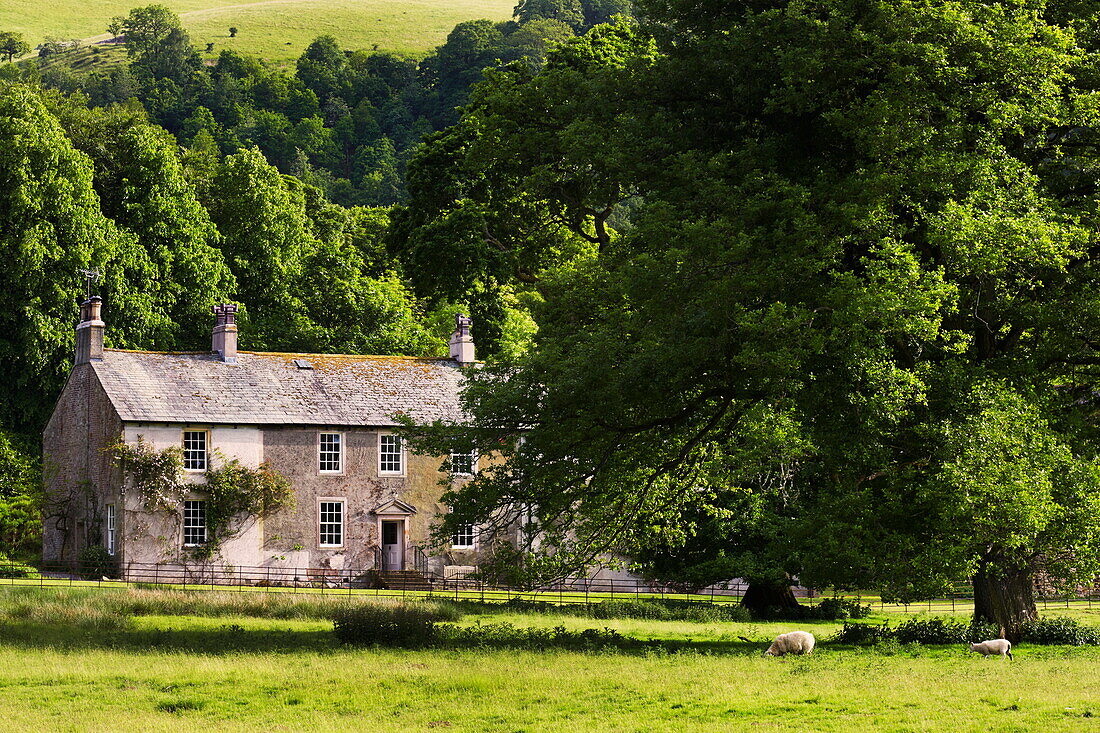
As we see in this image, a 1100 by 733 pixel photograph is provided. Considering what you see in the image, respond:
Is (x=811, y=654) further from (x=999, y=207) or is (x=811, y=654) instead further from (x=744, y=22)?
(x=744, y=22)

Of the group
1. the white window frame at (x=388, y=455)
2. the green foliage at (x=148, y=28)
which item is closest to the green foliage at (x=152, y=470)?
the white window frame at (x=388, y=455)

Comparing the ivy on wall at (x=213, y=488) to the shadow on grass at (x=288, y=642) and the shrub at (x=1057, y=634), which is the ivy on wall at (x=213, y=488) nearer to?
the shadow on grass at (x=288, y=642)

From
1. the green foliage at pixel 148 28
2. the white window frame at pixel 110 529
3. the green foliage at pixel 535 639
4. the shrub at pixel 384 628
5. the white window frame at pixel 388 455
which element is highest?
the green foliage at pixel 148 28

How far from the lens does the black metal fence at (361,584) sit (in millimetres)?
43250

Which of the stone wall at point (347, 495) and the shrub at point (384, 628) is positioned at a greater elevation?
the stone wall at point (347, 495)

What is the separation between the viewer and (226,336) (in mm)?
49625

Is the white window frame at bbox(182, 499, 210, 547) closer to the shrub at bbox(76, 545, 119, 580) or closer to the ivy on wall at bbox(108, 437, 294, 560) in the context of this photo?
the ivy on wall at bbox(108, 437, 294, 560)

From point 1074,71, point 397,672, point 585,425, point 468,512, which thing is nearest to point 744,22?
point 1074,71

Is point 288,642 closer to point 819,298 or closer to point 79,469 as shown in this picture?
point 819,298

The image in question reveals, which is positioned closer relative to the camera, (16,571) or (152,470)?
(16,571)

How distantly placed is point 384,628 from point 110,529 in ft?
76.0

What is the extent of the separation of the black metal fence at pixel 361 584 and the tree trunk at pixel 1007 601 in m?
15.0

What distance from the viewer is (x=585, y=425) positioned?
26625 mm

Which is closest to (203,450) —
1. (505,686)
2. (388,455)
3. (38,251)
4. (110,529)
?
(110,529)
